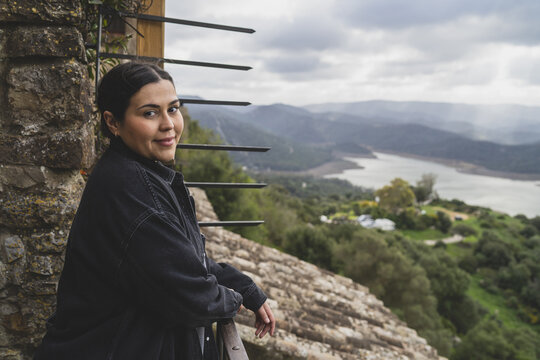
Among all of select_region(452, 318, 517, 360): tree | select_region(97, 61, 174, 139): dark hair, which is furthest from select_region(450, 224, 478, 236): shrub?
select_region(97, 61, 174, 139): dark hair

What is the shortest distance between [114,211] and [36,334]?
1388 millimetres

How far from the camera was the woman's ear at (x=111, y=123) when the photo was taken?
4.09 feet

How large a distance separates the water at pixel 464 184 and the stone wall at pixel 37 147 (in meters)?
98.6

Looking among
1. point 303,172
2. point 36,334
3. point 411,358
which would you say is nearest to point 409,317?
point 411,358

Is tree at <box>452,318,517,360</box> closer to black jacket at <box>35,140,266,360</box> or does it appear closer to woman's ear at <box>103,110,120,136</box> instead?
black jacket at <box>35,140,266,360</box>

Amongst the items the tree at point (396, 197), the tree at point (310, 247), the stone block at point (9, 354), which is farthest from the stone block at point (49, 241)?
the tree at point (396, 197)

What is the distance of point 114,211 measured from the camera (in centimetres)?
107

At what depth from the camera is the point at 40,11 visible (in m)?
1.71

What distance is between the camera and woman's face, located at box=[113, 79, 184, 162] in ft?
4.00

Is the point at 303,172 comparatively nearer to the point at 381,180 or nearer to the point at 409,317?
the point at 381,180

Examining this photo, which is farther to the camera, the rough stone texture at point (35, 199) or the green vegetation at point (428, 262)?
the green vegetation at point (428, 262)

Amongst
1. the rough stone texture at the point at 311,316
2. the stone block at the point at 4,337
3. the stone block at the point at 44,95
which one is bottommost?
the rough stone texture at the point at 311,316

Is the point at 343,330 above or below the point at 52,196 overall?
below

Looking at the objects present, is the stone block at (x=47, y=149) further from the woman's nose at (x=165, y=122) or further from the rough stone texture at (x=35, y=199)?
the woman's nose at (x=165, y=122)
